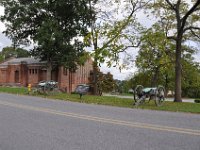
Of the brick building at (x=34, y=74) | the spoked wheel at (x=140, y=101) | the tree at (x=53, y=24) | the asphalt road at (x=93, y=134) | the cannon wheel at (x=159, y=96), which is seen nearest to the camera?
the asphalt road at (x=93, y=134)

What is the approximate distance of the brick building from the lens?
6978 centimetres

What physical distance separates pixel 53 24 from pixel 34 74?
20244 millimetres

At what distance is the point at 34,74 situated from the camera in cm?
7206

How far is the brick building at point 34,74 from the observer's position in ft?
229

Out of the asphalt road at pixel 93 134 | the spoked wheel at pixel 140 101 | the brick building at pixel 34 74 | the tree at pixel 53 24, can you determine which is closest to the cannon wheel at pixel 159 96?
the spoked wheel at pixel 140 101

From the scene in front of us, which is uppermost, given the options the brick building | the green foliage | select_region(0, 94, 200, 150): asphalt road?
the green foliage

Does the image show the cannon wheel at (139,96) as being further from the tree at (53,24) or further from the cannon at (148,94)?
the tree at (53,24)

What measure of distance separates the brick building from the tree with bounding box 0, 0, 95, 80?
10.2 metres

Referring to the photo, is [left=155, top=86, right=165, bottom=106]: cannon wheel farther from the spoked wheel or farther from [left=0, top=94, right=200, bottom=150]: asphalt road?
[left=0, top=94, right=200, bottom=150]: asphalt road

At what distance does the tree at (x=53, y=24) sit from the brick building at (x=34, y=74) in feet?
33.4

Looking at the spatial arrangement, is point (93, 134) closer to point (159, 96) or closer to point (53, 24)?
point (159, 96)

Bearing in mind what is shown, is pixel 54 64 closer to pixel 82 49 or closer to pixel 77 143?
pixel 82 49

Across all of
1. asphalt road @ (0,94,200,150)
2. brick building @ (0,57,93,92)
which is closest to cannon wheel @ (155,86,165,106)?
asphalt road @ (0,94,200,150)

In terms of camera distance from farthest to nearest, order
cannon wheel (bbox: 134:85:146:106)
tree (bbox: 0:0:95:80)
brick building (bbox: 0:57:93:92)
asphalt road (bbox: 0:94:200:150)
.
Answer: brick building (bbox: 0:57:93:92), tree (bbox: 0:0:95:80), cannon wheel (bbox: 134:85:146:106), asphalt road (bbox: 0:94:200:150)
